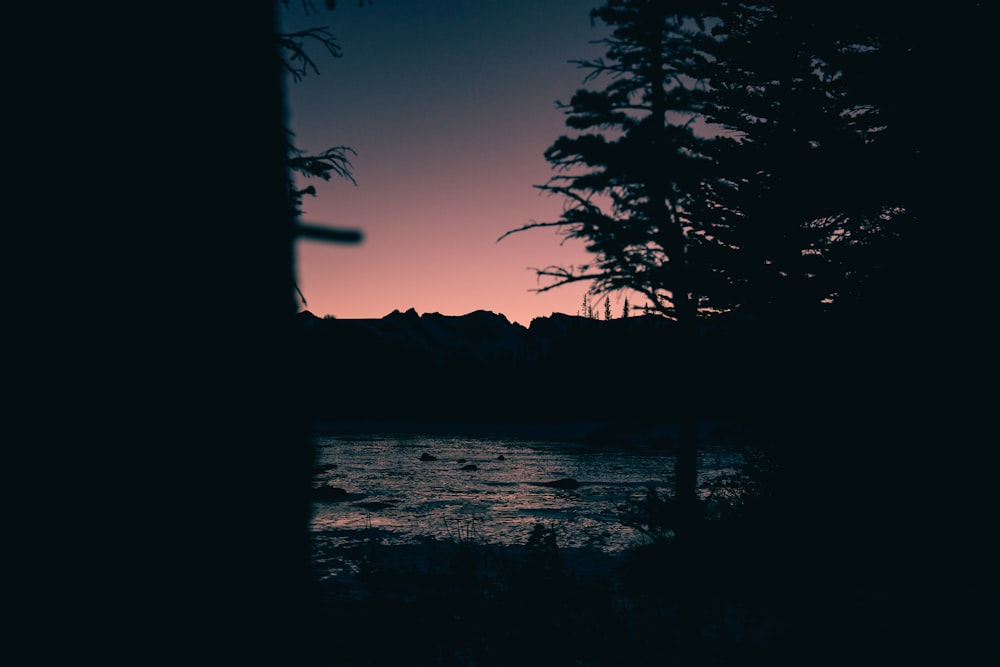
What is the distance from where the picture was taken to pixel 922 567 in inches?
228

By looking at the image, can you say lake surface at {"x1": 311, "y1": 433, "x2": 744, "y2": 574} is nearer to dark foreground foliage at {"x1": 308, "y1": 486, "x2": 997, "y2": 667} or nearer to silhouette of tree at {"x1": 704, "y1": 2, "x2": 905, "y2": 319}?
dark foreground foliage at {"x1": 308, "y1": 486, "x2": 997, "y2": 667}

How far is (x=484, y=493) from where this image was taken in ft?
49.5

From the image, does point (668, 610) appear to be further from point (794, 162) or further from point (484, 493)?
point (484, 493)

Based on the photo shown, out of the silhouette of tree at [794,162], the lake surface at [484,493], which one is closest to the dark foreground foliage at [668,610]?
the lake surface at [484,493]

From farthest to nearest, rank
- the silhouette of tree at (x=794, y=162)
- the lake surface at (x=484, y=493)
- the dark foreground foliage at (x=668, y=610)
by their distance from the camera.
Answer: the lake surface at (x=484, y=493), the silhouette of tree at (x=794, y=162), the dark foreground foliage at (x=668, y=610)

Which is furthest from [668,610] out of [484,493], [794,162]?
[484,493]

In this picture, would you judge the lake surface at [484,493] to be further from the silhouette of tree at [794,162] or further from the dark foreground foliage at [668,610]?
the silhouette of tree at [794,162]

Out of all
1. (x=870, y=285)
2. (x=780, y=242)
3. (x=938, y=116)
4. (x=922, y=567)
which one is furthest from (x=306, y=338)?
(x=780, y=242)

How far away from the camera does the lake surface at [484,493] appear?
398 inches

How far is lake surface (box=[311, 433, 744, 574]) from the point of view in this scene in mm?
10109

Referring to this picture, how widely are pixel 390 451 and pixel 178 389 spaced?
92.1 ft

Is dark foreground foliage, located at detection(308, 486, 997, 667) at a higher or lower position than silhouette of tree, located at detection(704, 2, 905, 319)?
lower

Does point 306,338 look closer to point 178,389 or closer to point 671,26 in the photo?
point 178,389

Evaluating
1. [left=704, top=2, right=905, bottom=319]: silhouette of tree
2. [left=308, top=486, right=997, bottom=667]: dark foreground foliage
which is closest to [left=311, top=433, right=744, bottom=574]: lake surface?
[left=308, top=486, right=997, bottom=667]: dark foreground foliage
